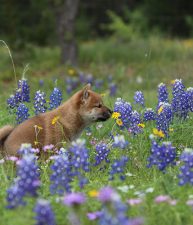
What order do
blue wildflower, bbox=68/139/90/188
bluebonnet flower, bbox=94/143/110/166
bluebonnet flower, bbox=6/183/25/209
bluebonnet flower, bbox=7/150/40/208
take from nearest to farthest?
bluebonnet flower, bbox=6/183/25/209 < bluebonnet flower, bbox=7/150/40/208 < blue wildflower, bbox=68/139/90/188 < bluebonnet flower, bbox=94/143/110/166

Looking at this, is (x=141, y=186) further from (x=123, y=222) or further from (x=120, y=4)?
(x=120, y=4)

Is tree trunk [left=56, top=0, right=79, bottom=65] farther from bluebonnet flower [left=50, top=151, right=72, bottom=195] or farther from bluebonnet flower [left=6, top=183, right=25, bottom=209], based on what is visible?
bluebonnet flower [left=6, top=183, right=25, bottom=209]

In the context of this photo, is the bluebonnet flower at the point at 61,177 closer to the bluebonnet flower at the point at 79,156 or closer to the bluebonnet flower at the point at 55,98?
the bluebonnet flower at the point at 79,156

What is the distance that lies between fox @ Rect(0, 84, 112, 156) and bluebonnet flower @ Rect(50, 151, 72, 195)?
1.48 metres

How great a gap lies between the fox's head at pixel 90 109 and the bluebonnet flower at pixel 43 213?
10.6ft

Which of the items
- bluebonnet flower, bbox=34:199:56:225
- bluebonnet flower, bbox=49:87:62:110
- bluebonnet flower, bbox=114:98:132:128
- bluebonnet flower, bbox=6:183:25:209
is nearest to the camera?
bluebonnet flower, bbox=34:199:56:225

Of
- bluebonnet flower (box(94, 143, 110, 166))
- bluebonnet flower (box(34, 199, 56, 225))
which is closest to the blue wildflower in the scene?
→ bluebonnet flower (box(34, 199, 56, 225))

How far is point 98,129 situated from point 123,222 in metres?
4.10

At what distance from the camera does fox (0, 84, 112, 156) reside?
670 cm

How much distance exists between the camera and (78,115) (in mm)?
7164

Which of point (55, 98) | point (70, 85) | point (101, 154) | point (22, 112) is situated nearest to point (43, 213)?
point (101, 154)

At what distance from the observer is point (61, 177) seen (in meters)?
4.94

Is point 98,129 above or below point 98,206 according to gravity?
below

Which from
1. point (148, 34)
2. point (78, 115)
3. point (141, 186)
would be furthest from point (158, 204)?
point (148, 34)
